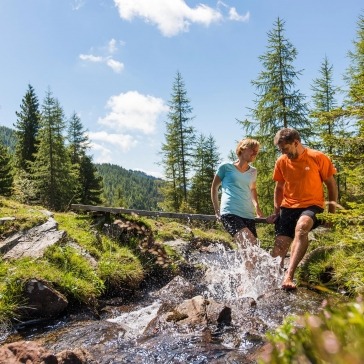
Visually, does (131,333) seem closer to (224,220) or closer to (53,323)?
(53,323)

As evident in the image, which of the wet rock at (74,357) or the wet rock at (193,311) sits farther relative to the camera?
the wet rock at (193,311)

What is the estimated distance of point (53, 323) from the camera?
566 cm

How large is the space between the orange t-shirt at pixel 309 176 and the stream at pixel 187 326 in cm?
108

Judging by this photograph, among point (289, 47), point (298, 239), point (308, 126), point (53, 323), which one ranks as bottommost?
point (53, 323)

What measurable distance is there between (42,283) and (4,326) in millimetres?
881

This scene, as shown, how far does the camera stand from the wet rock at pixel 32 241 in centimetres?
719

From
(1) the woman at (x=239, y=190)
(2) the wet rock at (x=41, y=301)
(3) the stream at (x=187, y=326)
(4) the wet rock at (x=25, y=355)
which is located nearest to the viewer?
(4) the wet rock at (x=25, y=355)

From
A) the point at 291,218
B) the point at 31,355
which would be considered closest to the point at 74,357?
the point at 31,355

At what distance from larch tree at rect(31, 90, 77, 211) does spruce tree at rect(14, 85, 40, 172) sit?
6.15 meters

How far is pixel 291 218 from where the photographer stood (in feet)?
18.7

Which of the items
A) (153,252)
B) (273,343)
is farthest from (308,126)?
(273,343)

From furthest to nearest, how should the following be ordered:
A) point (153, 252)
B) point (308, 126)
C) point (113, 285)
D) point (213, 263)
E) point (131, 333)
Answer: point (308, 126) < point (213, 263) < point (153, 252) < point (113, 285) < point (131, 333)

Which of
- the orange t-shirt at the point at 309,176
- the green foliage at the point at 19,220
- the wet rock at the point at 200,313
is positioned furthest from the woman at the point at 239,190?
the green foliage at the point at 19,220

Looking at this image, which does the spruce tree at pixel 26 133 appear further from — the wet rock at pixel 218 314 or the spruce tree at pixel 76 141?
the wet rock at pixel 218 314
